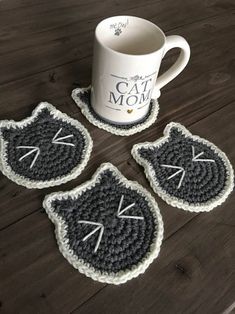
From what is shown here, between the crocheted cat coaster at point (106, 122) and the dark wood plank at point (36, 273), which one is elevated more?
the crocheted cat coaster at point (106, 122)

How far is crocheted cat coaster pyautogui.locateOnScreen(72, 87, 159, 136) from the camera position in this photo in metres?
0.54

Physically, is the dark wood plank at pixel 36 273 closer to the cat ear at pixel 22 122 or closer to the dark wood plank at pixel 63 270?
the dark wood plank at pixel 63 270

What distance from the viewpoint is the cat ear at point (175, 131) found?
554 mm

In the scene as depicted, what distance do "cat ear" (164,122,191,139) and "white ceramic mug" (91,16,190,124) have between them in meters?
0.04

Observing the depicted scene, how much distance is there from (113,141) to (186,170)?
0.12 meters

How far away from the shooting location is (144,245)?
430mm

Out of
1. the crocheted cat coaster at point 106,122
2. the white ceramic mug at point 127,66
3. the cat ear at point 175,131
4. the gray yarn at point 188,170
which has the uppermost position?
the white ceramic mug at point 127,66

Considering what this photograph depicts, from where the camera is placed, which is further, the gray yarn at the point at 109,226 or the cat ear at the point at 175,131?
the cat ear at the point at 175,131

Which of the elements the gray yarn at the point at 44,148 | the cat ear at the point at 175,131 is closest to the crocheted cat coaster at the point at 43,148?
the gray yarn at the point at 44,148

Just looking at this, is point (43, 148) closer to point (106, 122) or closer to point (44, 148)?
point (44, 148)

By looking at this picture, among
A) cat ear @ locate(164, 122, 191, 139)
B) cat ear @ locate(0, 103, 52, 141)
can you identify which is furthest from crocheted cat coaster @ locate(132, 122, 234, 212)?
cat ear @ locate(0, 103, 52, 141)

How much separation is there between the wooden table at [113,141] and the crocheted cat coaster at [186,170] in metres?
0.01

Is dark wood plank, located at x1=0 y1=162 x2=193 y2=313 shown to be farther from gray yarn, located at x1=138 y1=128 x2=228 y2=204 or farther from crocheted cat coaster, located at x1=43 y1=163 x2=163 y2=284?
gray yarn, located at x1=138 y1=128 x2=228 y2=204

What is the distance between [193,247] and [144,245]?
62 millimetres
